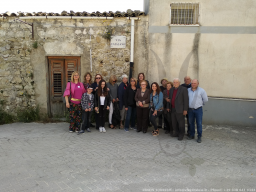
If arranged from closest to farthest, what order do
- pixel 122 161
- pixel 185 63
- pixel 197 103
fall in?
pixel 122 161 < pixel 197 103 < pixel 185 63

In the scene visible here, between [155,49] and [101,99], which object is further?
[155,49]

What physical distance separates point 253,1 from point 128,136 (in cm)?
633

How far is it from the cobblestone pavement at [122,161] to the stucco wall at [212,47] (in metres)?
2.02

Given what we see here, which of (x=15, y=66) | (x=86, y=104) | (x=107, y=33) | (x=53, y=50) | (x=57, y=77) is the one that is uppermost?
(x=107, y=33)

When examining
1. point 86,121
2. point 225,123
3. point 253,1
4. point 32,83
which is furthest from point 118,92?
point 253,1

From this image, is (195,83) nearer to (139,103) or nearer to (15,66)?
(139,103)

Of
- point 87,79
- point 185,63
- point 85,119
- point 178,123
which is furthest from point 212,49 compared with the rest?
point 85,119

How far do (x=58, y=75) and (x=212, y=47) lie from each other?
570cm

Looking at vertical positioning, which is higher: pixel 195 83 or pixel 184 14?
pixel 184 14

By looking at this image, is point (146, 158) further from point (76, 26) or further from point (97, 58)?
point (76, 26)

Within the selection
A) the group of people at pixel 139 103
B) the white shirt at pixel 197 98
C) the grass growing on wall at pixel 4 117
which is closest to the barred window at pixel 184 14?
the group of people at pixel 139 103

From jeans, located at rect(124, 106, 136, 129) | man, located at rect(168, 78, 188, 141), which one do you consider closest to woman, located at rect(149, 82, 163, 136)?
man, located at rect(168, 78, 188, 141)

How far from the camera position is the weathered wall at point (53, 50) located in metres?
7.34

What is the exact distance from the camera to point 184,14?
7477mm
